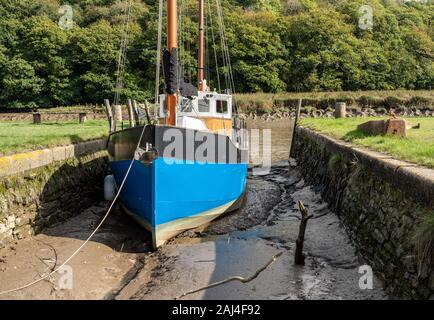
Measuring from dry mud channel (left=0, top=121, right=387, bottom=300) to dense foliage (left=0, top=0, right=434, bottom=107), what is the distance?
39678 mm

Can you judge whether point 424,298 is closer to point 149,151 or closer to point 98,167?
point 149,151

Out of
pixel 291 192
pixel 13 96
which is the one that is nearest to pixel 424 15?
pixel 13 96

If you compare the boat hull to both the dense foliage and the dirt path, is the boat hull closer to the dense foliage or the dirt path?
the dirt path

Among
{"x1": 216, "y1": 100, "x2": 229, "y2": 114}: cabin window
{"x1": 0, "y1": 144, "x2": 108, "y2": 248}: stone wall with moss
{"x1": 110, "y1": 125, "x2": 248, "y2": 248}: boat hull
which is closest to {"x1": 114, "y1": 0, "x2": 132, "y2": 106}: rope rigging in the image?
{"x1": 216, "y1": 100, "x2": 229, "y2": 114}: cabin window

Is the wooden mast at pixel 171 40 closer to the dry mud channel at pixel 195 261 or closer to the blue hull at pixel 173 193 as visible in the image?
the blue hull at pixel 173 193

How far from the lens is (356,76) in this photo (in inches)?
2066

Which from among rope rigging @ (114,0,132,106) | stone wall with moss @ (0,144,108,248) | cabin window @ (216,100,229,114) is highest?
rope rigging @ (114,0,132,106)

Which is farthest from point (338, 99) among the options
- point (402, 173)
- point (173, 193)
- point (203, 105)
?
point (402, 173)

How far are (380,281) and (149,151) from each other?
452 cm

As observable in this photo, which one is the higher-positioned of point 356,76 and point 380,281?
point 356,76

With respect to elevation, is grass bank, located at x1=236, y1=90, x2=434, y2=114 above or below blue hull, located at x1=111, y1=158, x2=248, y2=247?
above

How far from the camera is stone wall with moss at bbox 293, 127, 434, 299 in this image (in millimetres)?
4461

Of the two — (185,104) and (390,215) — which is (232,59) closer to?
(185,104)

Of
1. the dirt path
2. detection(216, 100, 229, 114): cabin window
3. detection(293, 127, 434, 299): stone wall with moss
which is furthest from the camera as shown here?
detection(216, 100, 229, 114): cabin window
